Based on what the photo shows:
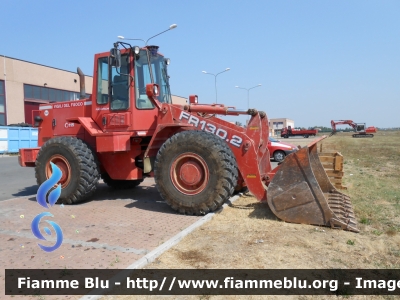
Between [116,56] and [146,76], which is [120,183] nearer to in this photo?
[146,76]

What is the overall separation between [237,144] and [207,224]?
1.56m

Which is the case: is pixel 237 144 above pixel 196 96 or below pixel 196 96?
below

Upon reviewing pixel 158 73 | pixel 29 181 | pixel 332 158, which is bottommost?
pixel 29 181

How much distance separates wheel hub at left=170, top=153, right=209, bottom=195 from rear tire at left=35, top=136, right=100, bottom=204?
201cm

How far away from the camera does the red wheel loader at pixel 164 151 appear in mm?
5801

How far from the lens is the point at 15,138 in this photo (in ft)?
84.2

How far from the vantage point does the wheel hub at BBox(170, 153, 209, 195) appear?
635 cm

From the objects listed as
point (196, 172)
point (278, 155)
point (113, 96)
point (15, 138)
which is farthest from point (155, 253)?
point (15, 138)

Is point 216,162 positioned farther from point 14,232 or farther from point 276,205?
point 14,232

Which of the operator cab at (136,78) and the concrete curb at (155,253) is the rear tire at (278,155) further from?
the concrete curb at (155,253)

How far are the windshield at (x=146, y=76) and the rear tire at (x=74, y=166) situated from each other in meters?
1.54

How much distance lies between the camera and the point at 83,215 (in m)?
6.75

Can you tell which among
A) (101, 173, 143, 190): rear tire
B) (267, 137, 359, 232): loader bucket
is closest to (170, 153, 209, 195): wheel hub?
(267, 137, 359, 232): loader bucket

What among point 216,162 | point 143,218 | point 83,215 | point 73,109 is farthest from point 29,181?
point 216,162
